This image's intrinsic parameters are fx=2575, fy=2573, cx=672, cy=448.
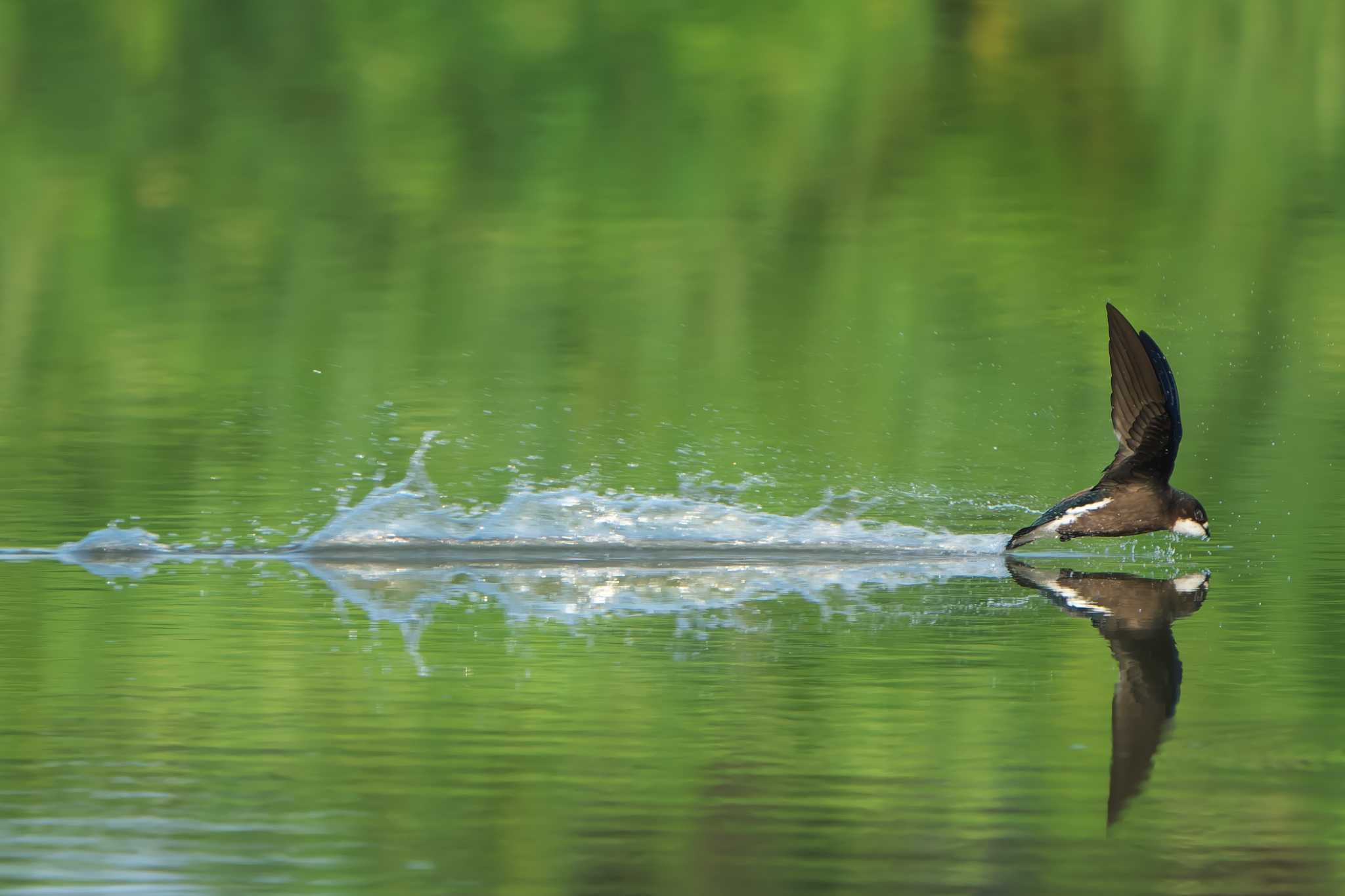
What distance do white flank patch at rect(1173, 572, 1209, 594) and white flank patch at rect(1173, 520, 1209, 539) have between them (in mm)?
346

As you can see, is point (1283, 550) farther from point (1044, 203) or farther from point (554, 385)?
point (1044, 203)

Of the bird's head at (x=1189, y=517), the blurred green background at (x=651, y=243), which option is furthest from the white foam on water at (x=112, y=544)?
the bird's head at (x=1189, y=517)

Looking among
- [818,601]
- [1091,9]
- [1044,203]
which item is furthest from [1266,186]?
[818,601]

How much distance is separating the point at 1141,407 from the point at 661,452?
2148mm

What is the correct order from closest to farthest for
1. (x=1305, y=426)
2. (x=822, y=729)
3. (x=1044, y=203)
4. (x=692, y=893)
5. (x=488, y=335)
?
(x=692, y=893) → (x=822, y=729) → (x=1305, y=426) → (x=488, y=335) → (x=1044, y=203)

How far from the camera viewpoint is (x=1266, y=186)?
17281 millimetres

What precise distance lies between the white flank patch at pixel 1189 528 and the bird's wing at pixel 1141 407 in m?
0.17

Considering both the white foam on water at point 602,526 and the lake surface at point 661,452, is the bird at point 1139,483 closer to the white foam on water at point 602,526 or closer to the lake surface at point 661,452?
the lake surface at point 661,452

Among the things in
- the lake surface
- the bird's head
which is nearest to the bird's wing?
the bird's head

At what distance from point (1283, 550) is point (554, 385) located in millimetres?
3881

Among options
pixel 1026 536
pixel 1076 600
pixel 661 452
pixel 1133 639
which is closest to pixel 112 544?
pixel 661 452

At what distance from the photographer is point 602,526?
913 centimetres

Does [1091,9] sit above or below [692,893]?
above

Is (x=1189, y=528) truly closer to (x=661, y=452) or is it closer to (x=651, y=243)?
(x=661, y=452)
